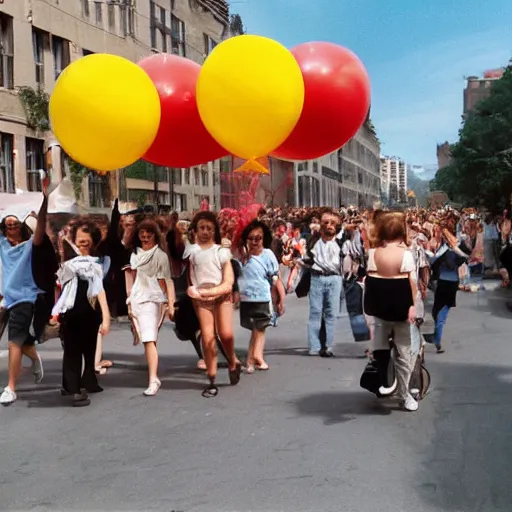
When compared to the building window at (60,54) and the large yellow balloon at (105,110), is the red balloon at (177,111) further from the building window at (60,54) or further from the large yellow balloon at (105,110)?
the building window at (60,54)

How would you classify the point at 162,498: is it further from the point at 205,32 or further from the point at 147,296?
the point at 205,32

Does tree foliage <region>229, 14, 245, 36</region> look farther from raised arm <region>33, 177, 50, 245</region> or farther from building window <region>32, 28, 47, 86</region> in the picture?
→ raised arm <region>33, 177, 50, 245</region>

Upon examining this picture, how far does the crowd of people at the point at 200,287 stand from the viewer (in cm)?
586

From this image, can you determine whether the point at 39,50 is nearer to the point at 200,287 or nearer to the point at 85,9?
the point at 85,9

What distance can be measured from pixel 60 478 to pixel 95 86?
10.8 feet

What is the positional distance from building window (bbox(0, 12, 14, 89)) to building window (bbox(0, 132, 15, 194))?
4.49ft

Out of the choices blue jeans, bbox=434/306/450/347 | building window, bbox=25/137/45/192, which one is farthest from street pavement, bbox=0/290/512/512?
building window, bbox=25/137/45/192

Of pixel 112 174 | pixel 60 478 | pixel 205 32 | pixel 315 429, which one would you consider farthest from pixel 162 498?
pixel 205 32

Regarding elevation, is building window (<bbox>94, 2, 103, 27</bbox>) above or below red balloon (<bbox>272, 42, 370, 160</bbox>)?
above

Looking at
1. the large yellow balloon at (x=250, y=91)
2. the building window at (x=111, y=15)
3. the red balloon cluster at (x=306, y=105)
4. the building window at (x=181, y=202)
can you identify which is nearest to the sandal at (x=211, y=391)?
the large yellow balloon at (x=250, y=91)

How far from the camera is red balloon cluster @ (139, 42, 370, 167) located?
6543 millimetres

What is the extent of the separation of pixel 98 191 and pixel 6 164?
4.90m

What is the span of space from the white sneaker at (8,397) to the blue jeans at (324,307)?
3447 millimetres

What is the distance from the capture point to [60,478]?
4.45 meters
